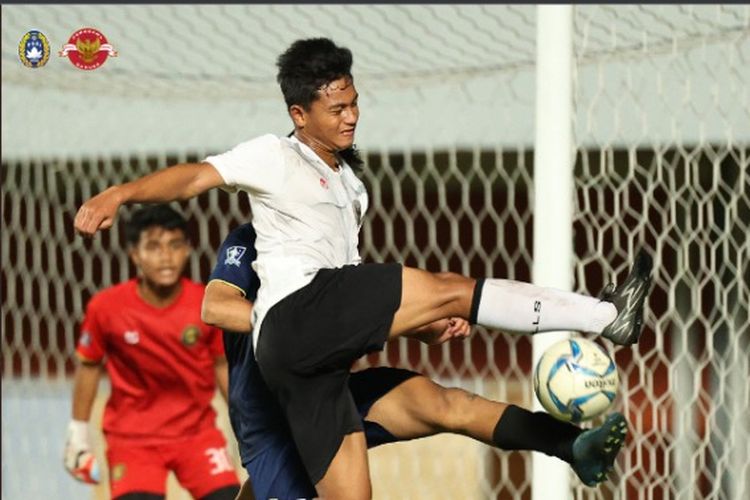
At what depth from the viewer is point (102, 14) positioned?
26.5ft

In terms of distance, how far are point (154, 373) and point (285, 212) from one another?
2438 mm

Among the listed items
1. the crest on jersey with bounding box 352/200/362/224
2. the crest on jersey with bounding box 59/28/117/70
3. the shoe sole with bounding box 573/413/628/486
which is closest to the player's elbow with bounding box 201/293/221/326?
the crest on jersey with bounding box 352/200/362/224

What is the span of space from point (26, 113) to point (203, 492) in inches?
117

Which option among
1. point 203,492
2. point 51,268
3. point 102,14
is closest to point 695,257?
point 203,492

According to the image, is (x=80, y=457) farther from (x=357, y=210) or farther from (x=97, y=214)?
(x=97, y=214)

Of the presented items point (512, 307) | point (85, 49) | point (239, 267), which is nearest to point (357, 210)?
point (239, 267)

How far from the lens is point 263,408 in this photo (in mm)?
5012

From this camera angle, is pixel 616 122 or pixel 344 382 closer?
pixel 344 382

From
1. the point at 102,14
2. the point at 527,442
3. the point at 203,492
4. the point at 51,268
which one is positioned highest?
the point at 102,14

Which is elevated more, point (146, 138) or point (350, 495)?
point (146, 138)

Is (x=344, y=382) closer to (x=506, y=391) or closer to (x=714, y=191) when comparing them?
(x=714, y=191)

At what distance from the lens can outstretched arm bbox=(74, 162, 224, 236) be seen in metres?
4.14

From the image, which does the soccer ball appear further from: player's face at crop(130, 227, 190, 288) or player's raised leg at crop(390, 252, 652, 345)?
player's face at crop(130, 227, 190, 288)

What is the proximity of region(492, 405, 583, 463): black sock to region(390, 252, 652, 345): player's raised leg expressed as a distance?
415 mm
